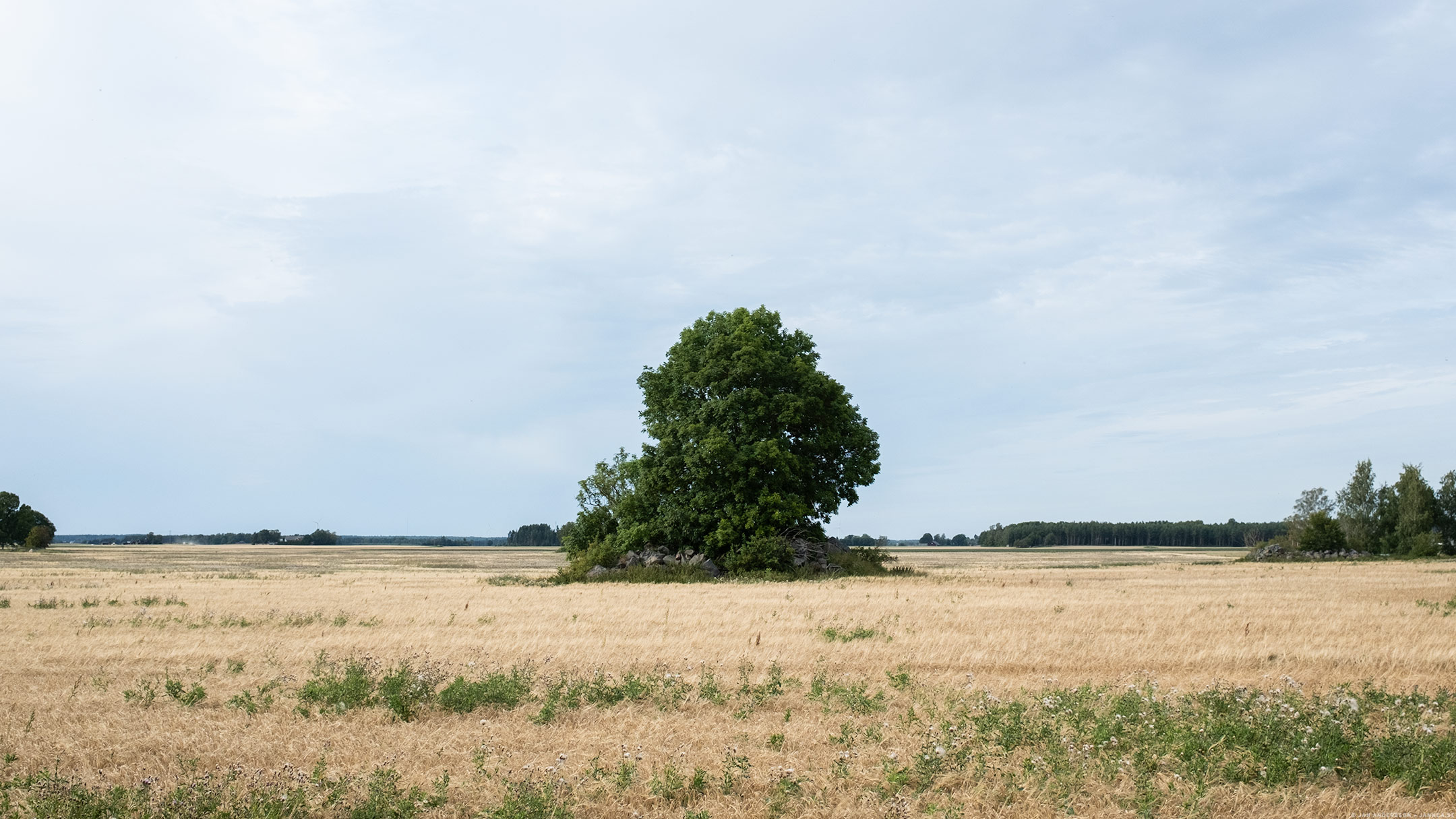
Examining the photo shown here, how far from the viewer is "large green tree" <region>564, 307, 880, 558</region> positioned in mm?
45562

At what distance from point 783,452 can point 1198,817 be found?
37329 mm

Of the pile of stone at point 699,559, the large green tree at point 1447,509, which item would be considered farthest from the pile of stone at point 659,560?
the large green tree at point 1447,509

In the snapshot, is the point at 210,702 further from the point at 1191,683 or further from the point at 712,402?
the point at 712,402

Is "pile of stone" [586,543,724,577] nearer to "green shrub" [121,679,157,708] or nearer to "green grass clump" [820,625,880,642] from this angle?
"green grass clump" [820,625,880,642]

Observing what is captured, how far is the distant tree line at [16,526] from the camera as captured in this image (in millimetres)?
146800

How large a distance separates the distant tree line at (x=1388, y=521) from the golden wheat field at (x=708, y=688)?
78.7 metres

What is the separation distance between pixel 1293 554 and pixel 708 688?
99.5 metres

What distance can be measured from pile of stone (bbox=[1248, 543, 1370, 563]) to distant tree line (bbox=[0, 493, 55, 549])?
17573 cm

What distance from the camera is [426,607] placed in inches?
1144

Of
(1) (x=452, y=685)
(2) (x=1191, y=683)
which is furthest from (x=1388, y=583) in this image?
(1) (x=452, y=685)

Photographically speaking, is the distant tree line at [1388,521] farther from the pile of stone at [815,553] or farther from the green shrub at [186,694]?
the green shrub at [186,694]

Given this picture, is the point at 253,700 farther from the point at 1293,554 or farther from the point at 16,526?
the point at 16,526

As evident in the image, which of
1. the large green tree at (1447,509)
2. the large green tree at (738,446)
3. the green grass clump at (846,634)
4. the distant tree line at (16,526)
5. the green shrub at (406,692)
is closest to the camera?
the green shrub at (406,692)

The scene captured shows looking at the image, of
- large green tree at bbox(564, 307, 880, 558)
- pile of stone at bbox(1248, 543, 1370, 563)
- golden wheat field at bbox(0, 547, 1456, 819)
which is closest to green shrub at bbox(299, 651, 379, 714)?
golden wheat field at bbox(0, 547, 1456, 819)
